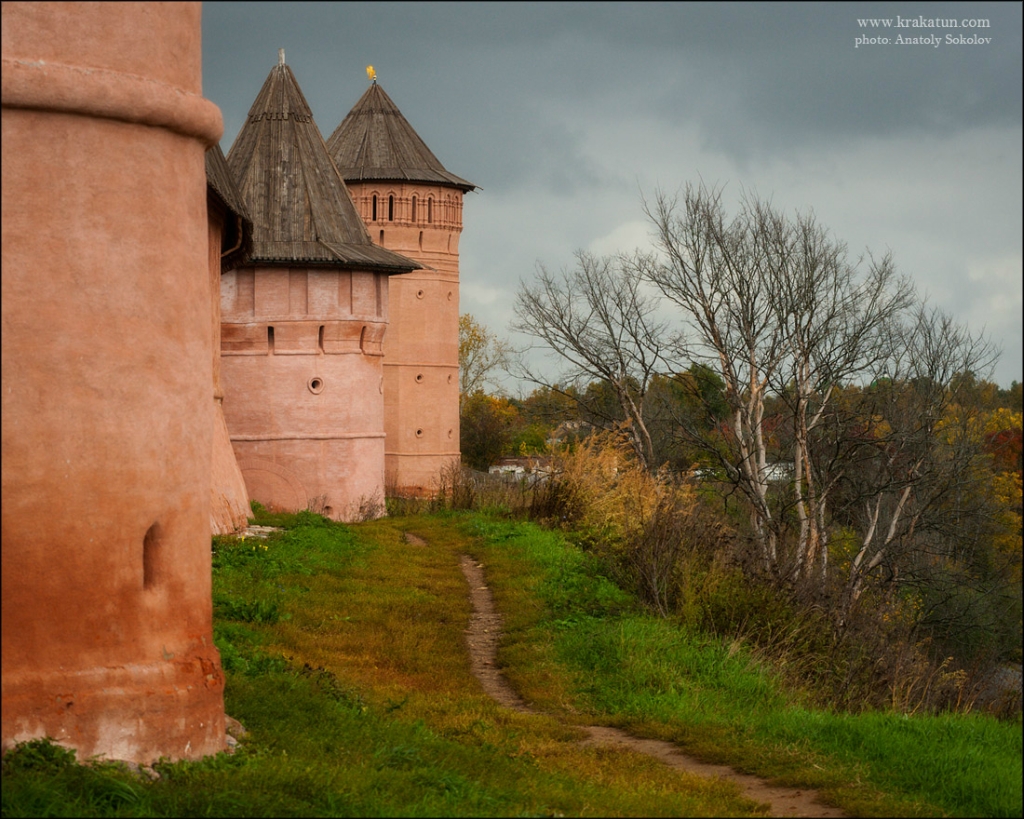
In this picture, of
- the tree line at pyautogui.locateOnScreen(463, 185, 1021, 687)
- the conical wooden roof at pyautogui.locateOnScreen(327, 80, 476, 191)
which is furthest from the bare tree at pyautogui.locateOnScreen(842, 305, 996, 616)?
the conical wooden roof at pyautogui.locateOnScreen(327, 80, 476, 191)

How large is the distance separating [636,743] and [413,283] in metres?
27.4

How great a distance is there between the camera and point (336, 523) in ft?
72.4

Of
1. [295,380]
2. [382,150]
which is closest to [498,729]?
[295,380]

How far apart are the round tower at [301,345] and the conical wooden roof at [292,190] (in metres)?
0.03

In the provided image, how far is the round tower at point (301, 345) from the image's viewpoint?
923 inches

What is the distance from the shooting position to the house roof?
15639mm

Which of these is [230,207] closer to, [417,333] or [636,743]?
[636,743]

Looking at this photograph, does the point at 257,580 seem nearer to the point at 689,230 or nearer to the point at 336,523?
the point at 336,523

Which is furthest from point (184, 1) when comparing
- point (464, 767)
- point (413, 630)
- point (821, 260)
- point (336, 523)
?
point (821, 260)

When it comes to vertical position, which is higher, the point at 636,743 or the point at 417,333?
the point at 417,333

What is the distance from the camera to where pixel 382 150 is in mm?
34469

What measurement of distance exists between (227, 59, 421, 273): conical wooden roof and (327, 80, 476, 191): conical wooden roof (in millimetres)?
7932

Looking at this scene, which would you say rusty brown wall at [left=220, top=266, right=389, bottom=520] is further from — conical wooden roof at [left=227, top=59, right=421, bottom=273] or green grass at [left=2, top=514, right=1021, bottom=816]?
green grass at [left=2, top=514, right=1021, bottom=816]

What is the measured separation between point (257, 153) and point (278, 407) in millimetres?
5335
